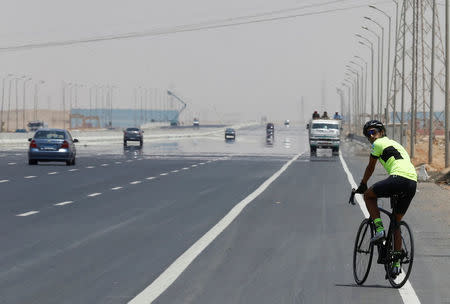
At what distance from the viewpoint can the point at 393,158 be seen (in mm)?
11297

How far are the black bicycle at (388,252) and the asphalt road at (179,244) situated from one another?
15 cm

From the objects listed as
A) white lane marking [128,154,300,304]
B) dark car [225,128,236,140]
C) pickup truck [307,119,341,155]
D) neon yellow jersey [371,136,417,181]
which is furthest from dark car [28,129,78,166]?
dark car [225,128,236,140]

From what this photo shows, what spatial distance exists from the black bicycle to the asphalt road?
0.50 ft

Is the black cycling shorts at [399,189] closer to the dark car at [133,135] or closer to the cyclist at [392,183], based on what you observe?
the cyclist at [392,183]

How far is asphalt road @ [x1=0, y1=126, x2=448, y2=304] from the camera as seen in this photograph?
35.4ft

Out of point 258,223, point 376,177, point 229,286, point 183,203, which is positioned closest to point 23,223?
point 258,223

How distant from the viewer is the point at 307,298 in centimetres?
1039

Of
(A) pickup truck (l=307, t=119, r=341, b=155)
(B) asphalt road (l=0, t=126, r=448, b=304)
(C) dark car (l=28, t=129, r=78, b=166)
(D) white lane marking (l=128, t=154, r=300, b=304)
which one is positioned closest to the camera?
(D) white lane marking (l=128, t=154, r=300, b=304)

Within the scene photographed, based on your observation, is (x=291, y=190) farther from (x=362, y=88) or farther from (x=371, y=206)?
(x=362, y=88)

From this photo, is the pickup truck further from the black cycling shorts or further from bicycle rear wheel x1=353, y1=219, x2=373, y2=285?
the black cycling shorts

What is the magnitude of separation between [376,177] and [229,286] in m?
26.8

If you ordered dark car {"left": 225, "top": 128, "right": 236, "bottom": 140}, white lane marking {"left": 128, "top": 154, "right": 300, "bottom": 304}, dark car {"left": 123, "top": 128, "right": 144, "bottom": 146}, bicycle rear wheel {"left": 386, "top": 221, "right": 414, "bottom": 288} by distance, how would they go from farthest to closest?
dark car {"left": 225, "top": 128, "right": 236, "bottom": 140}
dark car {"left": 123, "top": 128, "right": 144, "bottom": 146}
bicycle rear wheel {"left": 386, "top": 221, "right": 414, "bottom": 288}
white lane marking {"left": 128, "top": 154, "right": 300, "bottom": 304}

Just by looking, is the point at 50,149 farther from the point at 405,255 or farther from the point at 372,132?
the point at 405,255

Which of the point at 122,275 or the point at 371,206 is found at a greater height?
the point at 371,206
